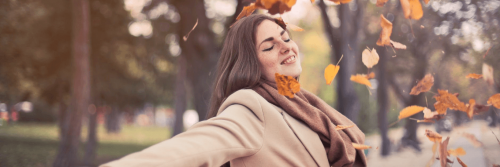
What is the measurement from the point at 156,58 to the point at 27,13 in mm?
5075

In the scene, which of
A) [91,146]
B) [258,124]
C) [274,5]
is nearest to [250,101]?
[258,124]

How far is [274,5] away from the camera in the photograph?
1543mm

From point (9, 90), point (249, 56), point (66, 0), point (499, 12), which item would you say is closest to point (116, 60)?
point (66, 0)

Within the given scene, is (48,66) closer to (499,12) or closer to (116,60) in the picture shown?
(116,60)

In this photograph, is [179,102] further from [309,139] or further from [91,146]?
[309,139]

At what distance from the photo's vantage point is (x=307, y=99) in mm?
2215

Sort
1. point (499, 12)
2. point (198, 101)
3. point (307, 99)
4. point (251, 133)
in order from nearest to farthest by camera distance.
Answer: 1. point (251, 133)
2. point (307, 99)
3. point (198, 101)
4. point (499, 12)

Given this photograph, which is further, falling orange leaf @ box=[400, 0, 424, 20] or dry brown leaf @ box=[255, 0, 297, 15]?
falling orange leaf @ box=[400, 0, 424, 20]

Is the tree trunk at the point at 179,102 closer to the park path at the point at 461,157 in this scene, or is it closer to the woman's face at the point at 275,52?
the park path at the point at 461,157

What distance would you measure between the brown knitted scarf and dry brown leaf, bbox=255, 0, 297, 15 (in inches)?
20.1

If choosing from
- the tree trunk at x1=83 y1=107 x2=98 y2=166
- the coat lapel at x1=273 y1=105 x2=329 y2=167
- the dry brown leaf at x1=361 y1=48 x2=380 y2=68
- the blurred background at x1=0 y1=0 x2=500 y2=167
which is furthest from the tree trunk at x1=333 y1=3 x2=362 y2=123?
the tree trunk at x1=83 y1=107 x2=98 y2=166

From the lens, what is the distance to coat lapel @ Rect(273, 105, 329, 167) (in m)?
1.79

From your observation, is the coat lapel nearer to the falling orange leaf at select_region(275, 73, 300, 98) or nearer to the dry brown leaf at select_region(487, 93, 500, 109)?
the falling orange leaf at select_region(275, 73, 300, 98)

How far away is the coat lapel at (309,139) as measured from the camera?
179 centimetres
